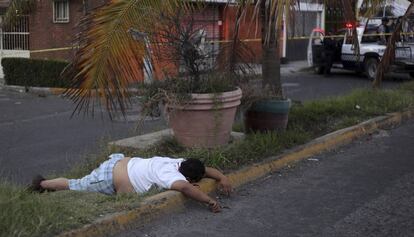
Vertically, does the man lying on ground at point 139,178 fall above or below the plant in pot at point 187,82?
below

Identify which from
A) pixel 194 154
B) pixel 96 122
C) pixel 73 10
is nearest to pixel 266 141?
pixel 194 154

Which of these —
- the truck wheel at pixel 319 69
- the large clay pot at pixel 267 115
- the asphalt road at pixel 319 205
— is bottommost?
the asphalt road at pixel 319 205

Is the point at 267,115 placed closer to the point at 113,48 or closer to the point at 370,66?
the point at 113,48

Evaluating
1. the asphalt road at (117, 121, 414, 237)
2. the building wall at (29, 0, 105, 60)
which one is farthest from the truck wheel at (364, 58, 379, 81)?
the asphalt road at (117, 121, 414, 237)

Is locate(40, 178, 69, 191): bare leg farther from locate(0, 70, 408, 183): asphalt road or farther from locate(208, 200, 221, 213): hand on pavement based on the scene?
locate(208, 200, 221, 213): hand on pavement

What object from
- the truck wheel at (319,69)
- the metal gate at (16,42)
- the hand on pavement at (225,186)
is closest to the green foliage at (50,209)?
the hand on pavement at (225,186)

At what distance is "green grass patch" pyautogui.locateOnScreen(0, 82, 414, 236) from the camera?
14.7ft

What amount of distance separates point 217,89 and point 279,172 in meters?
1.16

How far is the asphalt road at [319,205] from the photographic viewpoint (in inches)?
205

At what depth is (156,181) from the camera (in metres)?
5.68

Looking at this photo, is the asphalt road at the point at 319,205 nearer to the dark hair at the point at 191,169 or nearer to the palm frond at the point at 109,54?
the dark hair at the point at 191,169

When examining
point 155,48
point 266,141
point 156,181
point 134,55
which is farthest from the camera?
point 266,141

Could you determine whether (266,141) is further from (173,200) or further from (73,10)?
(73,10)

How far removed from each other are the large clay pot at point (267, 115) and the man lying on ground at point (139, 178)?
2.08m
